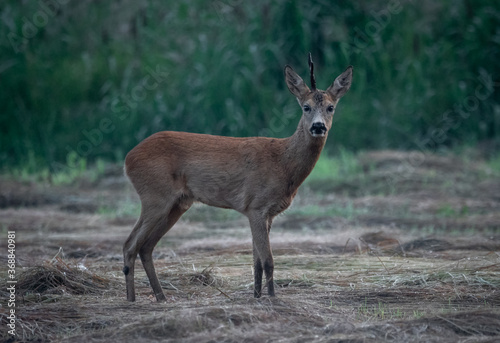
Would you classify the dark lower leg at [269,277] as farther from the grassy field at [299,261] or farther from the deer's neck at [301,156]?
the deer's neck at [301,156]

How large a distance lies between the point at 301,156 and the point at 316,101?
1.75 feet

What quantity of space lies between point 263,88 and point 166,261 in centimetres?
845

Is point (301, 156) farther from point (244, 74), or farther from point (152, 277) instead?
point (244, 74)

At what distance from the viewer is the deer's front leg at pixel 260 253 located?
5801 millimetres

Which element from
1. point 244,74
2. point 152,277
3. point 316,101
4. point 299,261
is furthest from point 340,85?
point 244,74

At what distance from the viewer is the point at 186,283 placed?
6.27 meters

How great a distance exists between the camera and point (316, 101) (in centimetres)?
635

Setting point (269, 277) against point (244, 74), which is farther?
point (244, 74)

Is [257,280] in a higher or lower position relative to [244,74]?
lower

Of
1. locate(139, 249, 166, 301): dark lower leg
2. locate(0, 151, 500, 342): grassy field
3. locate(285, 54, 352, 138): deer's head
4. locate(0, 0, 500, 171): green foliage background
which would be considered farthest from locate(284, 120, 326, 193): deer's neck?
locate(0, 0, 500, 171): green foliage background

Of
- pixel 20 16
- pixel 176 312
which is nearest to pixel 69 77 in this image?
pixel 20 16

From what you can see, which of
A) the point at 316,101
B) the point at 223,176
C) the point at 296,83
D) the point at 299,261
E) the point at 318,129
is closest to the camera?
the point at 318,129

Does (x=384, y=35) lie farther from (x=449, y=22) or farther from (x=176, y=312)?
(x=176, y=312)

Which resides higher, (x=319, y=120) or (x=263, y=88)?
(x=263, y=88)
